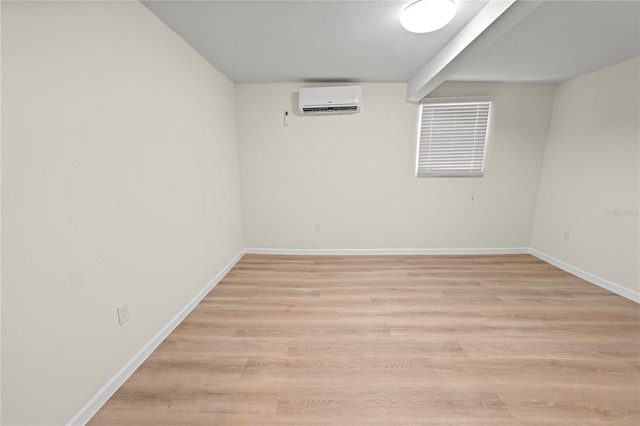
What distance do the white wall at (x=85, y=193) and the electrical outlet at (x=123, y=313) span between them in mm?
35

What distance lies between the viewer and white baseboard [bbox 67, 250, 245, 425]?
47.2 inches

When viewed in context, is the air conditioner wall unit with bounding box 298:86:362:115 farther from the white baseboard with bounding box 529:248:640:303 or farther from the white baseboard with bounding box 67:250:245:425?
the white baseboard with bounding box 529:248:640:303

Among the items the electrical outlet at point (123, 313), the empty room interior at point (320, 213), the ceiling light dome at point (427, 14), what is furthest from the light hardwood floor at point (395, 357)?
the ceiling light dome at point (427, 14)

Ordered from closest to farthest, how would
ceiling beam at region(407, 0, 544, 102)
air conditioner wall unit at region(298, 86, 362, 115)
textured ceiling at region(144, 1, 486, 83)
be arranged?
ceiling beam at region(407, 0, 544, 102)
textured ceiling at region(144, 1, 486, 83)
air conditioner wall unit at region(298, 86, 362, 115)

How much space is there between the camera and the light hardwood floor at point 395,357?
1.25 meters

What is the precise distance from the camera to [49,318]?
1.04m

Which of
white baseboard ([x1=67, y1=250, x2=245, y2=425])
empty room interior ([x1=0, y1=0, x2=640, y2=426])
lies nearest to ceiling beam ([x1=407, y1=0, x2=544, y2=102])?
empty room interior ([x1=0, y1=0, x2=640, y2=426])

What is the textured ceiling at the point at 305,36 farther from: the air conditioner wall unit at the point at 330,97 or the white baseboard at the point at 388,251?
the white baseboard at the point at 388,251

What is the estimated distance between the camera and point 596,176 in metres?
2.59

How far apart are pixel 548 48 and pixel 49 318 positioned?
12.9 ft

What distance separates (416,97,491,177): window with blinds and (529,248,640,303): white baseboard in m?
1.46

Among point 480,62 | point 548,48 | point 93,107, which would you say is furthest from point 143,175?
point 548,48

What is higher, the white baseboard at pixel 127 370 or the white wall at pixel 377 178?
the white wall at pixel 377 178

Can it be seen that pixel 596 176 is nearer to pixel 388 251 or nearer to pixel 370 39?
pixel 388 251
